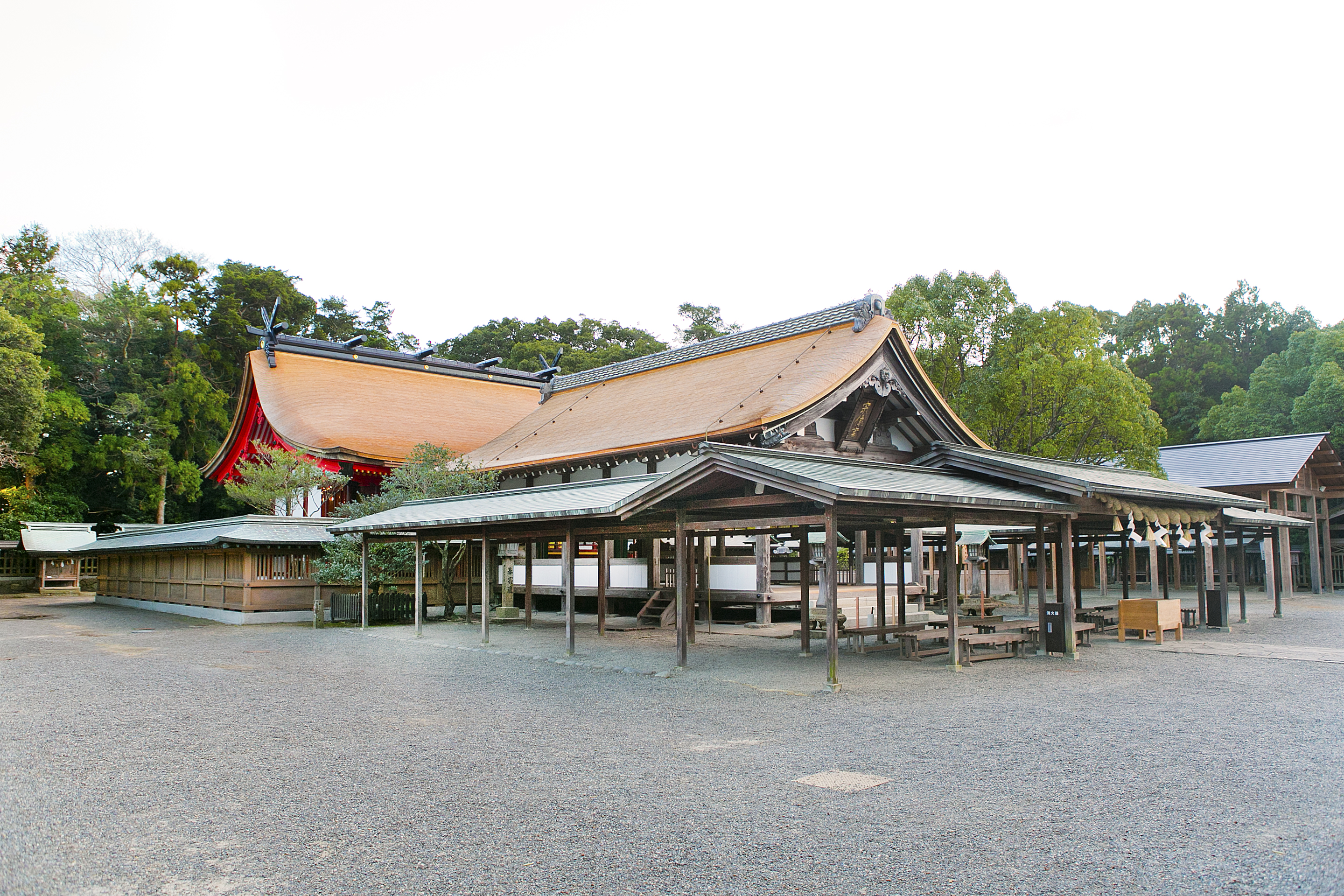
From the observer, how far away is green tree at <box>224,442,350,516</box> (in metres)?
23.7

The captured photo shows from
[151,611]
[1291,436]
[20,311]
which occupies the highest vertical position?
[20,311]

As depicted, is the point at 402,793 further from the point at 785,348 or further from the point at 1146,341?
the point at 1146,341

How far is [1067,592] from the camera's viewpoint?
13.0m

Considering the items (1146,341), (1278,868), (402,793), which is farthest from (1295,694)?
(1146,341)

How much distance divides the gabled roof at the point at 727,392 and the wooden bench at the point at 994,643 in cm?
583

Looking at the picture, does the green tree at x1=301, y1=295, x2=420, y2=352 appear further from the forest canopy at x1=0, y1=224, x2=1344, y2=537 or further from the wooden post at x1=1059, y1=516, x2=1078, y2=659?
the wooden post at x1=1059, y1=516, x2=1078, y2=659

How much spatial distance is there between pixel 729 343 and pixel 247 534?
12324mm

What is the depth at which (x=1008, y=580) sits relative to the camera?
33.0 meters

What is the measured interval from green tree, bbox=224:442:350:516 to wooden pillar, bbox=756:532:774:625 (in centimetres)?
1171

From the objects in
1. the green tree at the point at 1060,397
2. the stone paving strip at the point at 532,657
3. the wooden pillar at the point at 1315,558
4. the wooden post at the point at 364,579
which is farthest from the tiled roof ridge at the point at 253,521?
the wooden pillar at the point at 1315,558

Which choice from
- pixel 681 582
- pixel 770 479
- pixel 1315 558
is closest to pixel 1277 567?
pixel 1315 558

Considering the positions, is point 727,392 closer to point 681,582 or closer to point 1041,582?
point 1041,582

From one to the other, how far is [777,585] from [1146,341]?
47.7 meters

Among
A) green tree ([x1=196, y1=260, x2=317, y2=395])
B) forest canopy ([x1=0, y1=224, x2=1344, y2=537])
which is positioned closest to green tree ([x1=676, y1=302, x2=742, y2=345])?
forest canopy ([x1=0, y1=224, x2=1344, y2=537])
